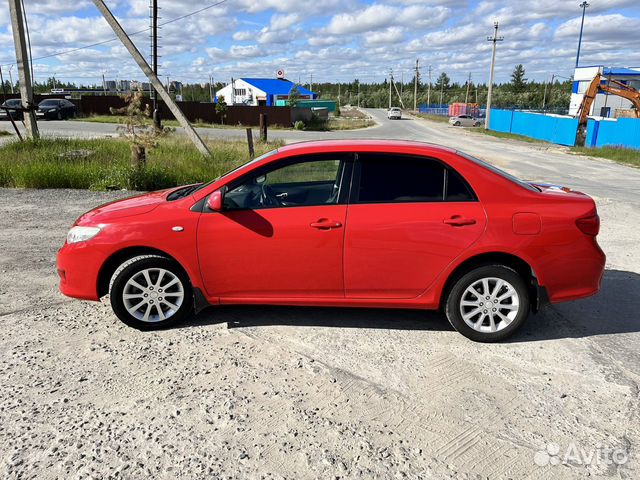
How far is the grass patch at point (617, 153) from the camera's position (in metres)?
21.9

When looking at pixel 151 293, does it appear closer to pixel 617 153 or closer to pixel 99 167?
pixel 99 167

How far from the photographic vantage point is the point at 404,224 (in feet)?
13.1

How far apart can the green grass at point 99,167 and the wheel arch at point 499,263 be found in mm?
8020

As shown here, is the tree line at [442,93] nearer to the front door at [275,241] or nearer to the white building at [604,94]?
the white building at [604,94]

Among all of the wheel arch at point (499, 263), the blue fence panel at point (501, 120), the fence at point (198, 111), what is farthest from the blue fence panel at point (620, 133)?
the fence at point (198, 111)

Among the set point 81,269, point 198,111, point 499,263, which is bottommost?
point 81,269

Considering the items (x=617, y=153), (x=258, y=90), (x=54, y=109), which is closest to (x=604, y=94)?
(x=617, y=153)

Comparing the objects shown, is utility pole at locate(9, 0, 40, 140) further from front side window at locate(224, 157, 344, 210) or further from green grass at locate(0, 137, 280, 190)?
front side window at locate(224, 157, 344, 210)

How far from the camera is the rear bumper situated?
4207 mm

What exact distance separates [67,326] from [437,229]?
328 centimetres

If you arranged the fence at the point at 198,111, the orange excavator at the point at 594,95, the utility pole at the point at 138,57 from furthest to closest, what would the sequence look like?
the fence at the point at 198,111
the orange excavator at the point at 594,95
the utility pole at the point at 138,57

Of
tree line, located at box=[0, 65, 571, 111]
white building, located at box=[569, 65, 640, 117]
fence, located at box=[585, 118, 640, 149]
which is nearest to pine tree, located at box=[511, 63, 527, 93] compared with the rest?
tree line, located at box=[0, 65, 571, 111]

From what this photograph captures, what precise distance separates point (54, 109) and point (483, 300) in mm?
42632

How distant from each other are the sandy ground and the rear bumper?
316mm
